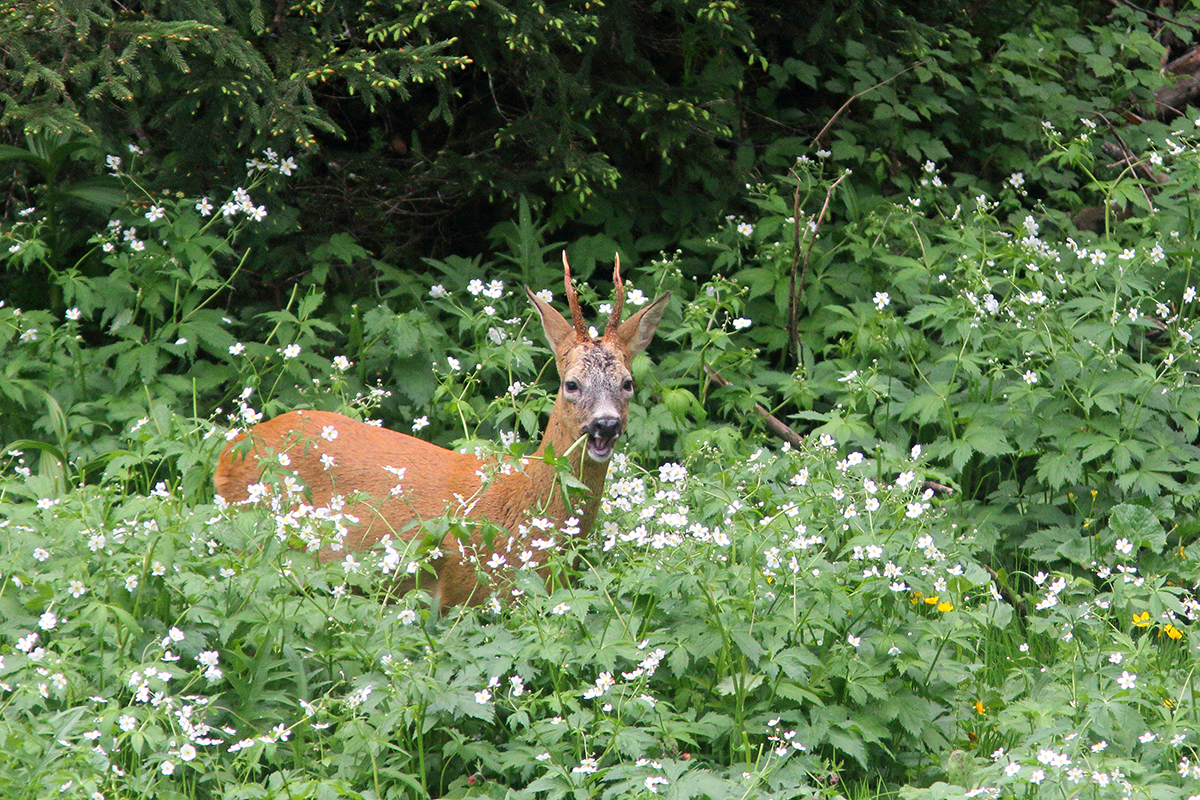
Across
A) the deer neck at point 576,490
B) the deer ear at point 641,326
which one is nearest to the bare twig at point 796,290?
the deer ear at point 641,326

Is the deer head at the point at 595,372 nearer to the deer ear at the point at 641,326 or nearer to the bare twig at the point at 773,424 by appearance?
the deer ear at the point at 641,326

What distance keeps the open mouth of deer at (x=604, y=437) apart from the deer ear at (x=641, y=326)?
585mm

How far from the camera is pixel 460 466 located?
4.79m

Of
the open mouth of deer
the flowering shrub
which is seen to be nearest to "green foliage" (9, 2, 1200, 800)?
the flowering shrub

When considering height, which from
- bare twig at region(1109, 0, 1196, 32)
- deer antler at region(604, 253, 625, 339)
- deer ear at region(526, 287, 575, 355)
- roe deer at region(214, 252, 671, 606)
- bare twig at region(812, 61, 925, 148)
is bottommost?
roe deer at region(214, 252, 671, 606)

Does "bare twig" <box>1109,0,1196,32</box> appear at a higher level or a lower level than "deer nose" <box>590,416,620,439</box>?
higher

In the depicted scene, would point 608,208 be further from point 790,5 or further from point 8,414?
point 8,414

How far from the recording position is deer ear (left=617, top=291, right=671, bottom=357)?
496 cm

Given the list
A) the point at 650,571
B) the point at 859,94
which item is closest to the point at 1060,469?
the point at 650,571

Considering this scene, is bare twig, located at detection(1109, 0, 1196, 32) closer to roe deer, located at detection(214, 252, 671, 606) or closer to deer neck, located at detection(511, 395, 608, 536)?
roe deer, located at detection(214, 252, 671, 606)

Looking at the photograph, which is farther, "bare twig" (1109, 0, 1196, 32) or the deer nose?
"bare twig" (1109, 0, 1196, 32)

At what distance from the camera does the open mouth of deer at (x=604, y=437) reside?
444 cm

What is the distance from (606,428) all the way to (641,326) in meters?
0.74

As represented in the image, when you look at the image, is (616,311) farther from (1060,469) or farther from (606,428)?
(1060,469)
